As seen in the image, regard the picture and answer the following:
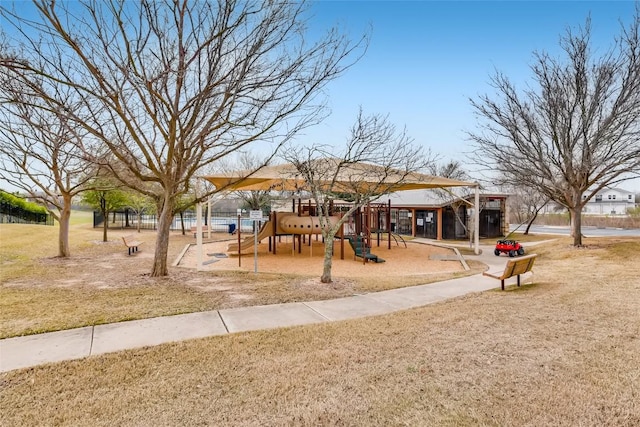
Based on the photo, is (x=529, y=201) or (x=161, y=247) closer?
(x=161, y=247)

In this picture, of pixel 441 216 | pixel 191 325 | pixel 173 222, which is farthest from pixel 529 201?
pixel 173 222

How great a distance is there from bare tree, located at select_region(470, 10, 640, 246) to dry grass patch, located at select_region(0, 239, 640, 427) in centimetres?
1137

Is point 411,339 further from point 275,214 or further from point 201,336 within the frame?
point 275,214

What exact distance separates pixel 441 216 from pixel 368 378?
22254mm

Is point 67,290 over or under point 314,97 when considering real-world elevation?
under

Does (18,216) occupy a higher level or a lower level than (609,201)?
lower

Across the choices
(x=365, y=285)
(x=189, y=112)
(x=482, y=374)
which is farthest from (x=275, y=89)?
(x=482, y=374)

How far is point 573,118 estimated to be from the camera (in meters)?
14.3

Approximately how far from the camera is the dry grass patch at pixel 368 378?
282 centimetres

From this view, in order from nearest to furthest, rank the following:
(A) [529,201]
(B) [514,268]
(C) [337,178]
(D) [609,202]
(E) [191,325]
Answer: (E) [191,325] < (B) [514,268] < (C) [337,178] < (A) [529,201] < (D) [609,202]

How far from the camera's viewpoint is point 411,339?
4.47 m

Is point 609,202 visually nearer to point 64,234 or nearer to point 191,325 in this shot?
point 191,325

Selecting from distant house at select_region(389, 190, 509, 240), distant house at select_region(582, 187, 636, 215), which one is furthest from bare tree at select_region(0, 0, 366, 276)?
distant house at select_region(582, 187, 636, 215)

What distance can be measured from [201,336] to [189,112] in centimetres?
629
